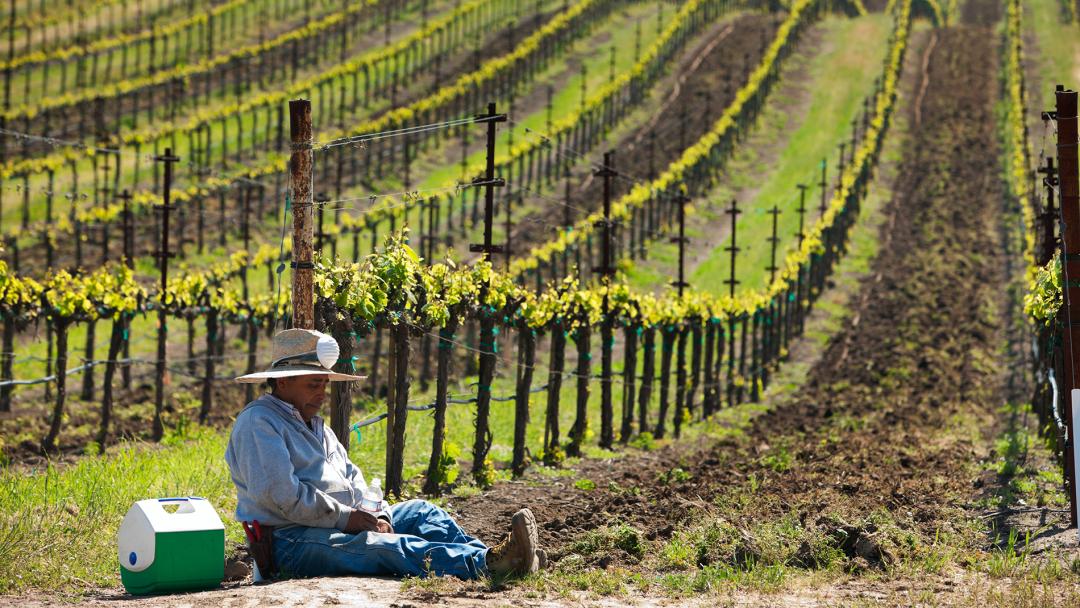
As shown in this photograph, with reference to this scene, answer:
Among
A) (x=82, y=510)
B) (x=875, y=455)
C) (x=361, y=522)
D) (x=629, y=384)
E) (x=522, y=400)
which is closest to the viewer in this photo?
(x=361, y=522)

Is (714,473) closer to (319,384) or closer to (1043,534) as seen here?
(1043,534)

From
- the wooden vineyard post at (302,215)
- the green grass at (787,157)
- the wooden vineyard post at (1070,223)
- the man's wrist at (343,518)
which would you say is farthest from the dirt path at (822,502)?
the green grass at (787,157)

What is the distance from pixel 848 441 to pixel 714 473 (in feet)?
16.2

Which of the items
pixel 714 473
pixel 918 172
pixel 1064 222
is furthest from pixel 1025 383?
pixel 918 172

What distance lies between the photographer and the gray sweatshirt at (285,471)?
8891mm

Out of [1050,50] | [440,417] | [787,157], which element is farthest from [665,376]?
[1050,50]

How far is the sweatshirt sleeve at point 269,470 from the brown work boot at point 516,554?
1.27 m

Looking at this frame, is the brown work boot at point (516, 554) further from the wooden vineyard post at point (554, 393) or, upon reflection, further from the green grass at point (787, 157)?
the green grass at point (787, 157)

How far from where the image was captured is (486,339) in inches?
751

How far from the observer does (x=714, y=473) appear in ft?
58.5

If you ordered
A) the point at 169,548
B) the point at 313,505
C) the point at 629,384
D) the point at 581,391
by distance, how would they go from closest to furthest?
the point at 169,548 < the point at 313,505 < the point at 581,391 < the point at 629,384

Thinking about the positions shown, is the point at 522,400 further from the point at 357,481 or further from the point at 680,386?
the point at 357,481

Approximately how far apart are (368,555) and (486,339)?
9839 millimetres

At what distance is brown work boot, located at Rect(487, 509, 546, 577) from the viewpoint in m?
9.26
